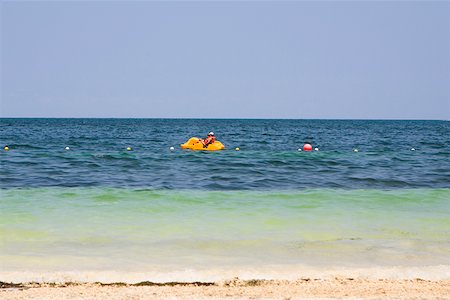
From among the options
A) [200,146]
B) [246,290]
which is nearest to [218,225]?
[246,290]

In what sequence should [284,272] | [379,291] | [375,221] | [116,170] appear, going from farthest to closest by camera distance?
1. [116,170]
2. [375,221]
3. [284,272]
4. [379,291]

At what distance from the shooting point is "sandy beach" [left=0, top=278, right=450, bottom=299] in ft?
18.4

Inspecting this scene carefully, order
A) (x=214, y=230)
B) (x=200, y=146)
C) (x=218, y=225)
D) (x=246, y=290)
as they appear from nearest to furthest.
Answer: (x=246, y=290)
(x=214, y=230)
(x=218, y=225)
(x=200, y=146)

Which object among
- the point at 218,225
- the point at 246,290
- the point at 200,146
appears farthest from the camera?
the point at 200,146

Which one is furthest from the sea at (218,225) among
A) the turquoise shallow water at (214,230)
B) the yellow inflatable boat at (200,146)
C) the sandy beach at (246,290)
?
the yellow inflatable boat at (200,146)

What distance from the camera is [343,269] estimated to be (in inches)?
273

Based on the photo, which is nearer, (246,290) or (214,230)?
(246,290)

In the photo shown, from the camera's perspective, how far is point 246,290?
19.4ft

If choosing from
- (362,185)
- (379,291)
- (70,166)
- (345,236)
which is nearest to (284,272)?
(379,291)

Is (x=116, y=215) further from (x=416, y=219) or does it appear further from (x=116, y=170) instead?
(x=116, y=170)

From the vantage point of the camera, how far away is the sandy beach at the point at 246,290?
5.60 m

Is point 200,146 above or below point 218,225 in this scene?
above

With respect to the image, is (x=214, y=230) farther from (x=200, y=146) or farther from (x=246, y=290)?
(x=200, y=146)

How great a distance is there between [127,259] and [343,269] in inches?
110
